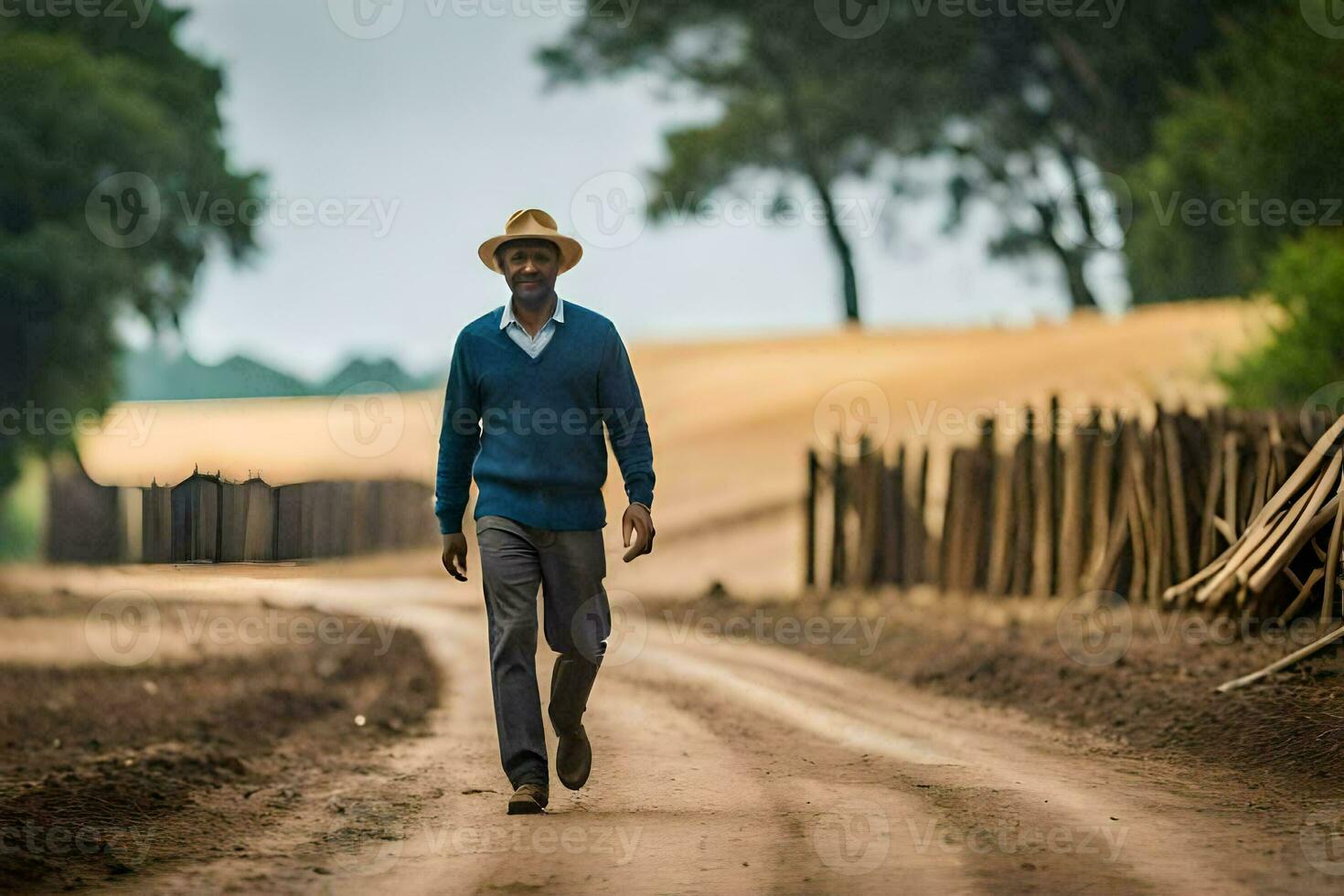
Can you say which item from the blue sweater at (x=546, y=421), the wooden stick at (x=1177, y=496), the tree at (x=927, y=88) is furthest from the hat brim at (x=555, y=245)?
the tree at (x=927, y=88)

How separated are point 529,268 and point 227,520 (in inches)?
88.3

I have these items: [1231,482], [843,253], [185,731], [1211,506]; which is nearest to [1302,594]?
[1231,482]

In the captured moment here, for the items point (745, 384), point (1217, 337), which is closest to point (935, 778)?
point (1217, 337)

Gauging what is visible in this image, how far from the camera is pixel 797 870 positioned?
4965 mm

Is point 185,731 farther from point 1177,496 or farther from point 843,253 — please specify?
point 843,253

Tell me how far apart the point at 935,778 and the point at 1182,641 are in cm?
412

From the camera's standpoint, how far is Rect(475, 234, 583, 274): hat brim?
6.10 metres

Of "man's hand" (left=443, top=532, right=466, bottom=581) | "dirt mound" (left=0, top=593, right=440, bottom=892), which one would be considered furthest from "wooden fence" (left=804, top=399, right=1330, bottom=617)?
"man's hand" (left=443, top=532, right=466, bottom=581)

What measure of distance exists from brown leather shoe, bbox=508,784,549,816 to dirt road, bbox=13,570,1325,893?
9 cm

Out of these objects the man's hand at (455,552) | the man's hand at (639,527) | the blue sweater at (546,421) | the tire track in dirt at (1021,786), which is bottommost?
the tire track in dirt at (1021,786)

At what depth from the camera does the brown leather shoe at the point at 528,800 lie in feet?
19.9

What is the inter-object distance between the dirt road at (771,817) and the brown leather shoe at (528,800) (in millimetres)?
87

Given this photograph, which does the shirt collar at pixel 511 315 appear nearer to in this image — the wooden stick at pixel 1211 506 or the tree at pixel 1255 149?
the wooden stick at pixel 1211 506

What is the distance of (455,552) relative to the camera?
20.4 ft
